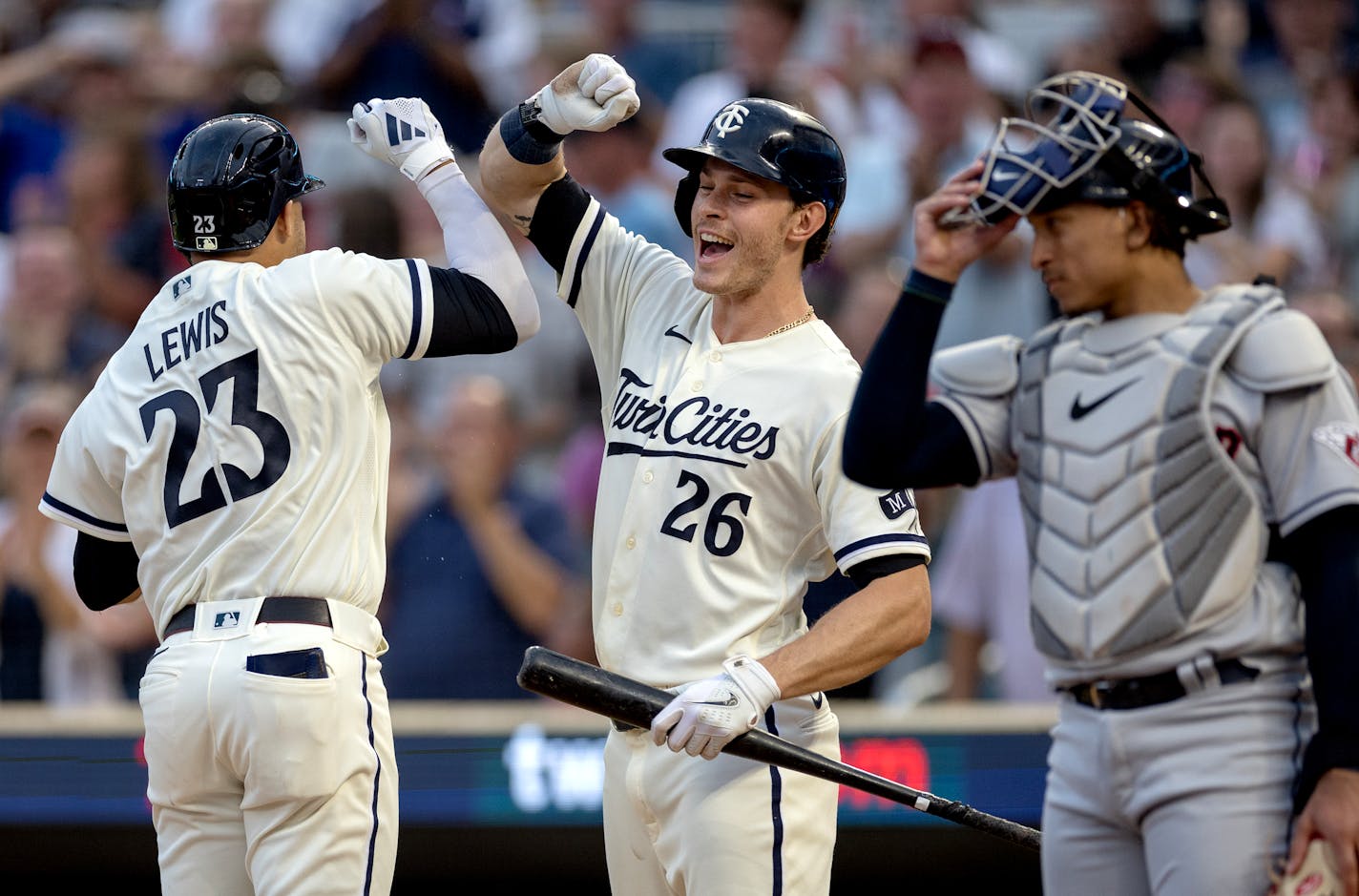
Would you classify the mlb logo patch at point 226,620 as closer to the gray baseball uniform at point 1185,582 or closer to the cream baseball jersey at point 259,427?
the cream baseball jersey at point 259,427

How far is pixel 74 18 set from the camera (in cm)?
973

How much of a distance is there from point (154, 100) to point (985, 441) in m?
6.65

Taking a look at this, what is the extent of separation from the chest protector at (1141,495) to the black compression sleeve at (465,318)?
3.87 ft

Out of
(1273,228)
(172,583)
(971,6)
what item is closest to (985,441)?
(172,583)

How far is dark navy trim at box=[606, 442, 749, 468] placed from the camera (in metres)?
3.55

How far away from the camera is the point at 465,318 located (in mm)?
3611

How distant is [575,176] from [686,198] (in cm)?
442

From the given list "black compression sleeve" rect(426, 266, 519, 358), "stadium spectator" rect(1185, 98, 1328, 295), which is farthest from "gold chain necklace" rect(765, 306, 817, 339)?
"stadium spectator" rect(1185, 98, 1328, 295)

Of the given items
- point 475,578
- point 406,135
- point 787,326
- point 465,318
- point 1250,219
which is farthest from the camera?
point 1250,219

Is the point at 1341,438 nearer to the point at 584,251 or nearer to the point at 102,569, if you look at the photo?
the point at 584,251

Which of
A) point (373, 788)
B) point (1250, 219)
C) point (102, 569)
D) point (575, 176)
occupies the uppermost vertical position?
point (575, 176)

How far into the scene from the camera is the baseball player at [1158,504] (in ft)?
9.16

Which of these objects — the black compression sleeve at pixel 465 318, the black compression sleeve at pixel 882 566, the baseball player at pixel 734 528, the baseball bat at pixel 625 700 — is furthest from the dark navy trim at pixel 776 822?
the black compression sleeve at pixel 465 318

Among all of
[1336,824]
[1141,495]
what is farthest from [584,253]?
[1336,824]
